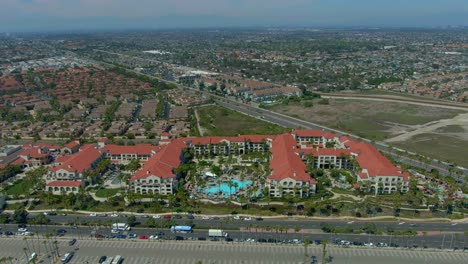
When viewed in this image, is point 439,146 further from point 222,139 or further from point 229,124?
point 229,124

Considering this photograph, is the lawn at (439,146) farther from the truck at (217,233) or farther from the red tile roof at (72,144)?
the red tile roof at (72,144)

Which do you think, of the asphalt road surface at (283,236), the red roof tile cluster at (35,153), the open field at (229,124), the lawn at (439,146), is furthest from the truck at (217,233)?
the lawn at (439,146)

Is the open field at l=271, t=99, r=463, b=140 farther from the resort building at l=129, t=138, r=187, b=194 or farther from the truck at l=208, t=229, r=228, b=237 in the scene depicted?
the truck at l=208, t=229, r=228, b=237

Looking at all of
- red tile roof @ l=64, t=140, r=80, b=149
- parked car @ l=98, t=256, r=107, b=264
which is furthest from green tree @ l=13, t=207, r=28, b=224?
red tile roof @ l=64, t=140, r=80, b=149

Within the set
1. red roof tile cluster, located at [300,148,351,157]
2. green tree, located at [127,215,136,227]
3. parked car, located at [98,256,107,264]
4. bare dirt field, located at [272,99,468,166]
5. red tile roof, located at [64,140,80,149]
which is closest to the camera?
parked car, located at [98,256,107,264]

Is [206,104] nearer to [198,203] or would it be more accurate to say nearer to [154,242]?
[198,203]

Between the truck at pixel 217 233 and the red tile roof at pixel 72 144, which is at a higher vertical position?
the red tile roof at pixel 72 144
